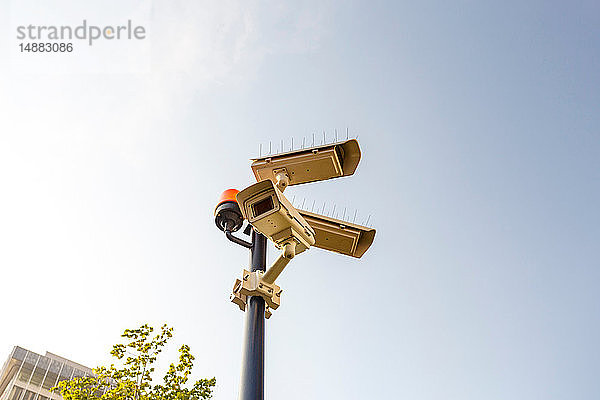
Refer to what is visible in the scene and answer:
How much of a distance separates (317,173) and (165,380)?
543 cm

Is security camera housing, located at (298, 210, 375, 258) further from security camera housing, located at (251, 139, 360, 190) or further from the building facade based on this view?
the building facade

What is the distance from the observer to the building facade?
41.8 meters

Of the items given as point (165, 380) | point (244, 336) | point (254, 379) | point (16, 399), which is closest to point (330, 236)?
point (244, 336)

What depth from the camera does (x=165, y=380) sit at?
7.75 m

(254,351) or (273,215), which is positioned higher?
(273,215)

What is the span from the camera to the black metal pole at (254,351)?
292 cm

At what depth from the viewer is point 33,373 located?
140 feet

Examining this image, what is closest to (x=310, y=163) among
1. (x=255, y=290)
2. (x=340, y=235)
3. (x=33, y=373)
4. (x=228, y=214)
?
(x=340, y=235)

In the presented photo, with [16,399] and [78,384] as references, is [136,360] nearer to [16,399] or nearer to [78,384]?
[78,384]

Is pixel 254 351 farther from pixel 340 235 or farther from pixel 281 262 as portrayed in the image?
pixel 340 235

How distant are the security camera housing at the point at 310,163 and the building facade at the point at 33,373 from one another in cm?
4511

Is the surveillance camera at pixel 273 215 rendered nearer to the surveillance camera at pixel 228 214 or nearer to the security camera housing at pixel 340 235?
the security camera housing at pixel 340 235

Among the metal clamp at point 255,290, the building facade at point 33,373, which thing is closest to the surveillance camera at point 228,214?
the metal clamp at point 255,290

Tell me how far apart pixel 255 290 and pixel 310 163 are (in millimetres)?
1133
